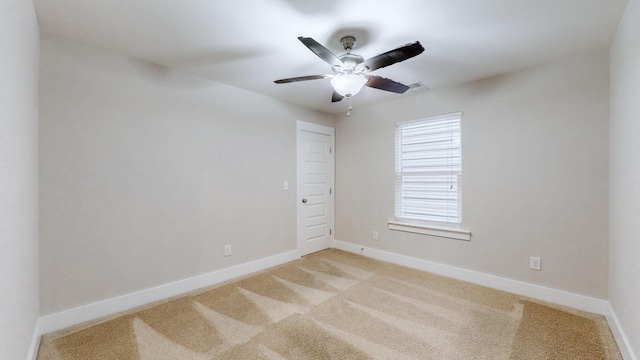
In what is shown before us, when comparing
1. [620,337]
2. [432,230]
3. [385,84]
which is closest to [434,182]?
[432,230]

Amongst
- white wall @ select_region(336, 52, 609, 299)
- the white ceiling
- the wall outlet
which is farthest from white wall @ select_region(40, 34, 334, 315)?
the wall outlet

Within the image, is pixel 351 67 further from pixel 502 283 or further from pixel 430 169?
pixel 502 283

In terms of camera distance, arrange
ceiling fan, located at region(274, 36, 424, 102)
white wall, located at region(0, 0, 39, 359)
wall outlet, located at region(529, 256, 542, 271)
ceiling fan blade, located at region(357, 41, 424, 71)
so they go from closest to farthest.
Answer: white wall, located at region(0, 0, 39, 359) → ceiling fan blade, located at region(357, 41, 424, 71) → ceiling fan, located at region(274, 36, 424, 102) → wall outlet, located at region(529, 256, 542, 271)

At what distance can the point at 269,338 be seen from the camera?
78.4 inches

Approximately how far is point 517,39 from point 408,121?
5.05 feet

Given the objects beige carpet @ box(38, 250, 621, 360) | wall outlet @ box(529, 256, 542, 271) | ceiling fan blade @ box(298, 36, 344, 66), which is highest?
ceiling fan blade @ box(298, 36, 344, 66)

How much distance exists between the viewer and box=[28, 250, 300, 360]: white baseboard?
207 cm

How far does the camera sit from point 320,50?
5.76 ft

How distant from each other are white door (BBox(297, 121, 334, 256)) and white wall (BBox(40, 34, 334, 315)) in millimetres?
548

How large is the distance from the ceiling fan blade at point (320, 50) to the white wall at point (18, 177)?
1.41 m

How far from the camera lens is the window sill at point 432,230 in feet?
10.3

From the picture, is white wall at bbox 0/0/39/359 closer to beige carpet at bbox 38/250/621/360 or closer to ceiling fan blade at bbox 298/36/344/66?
beige carpet at bbox 38/250/621/360

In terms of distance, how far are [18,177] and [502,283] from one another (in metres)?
4.08

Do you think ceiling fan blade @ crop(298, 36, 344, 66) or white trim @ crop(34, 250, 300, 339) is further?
white trim @ crop(34, 250, 300, 339)
